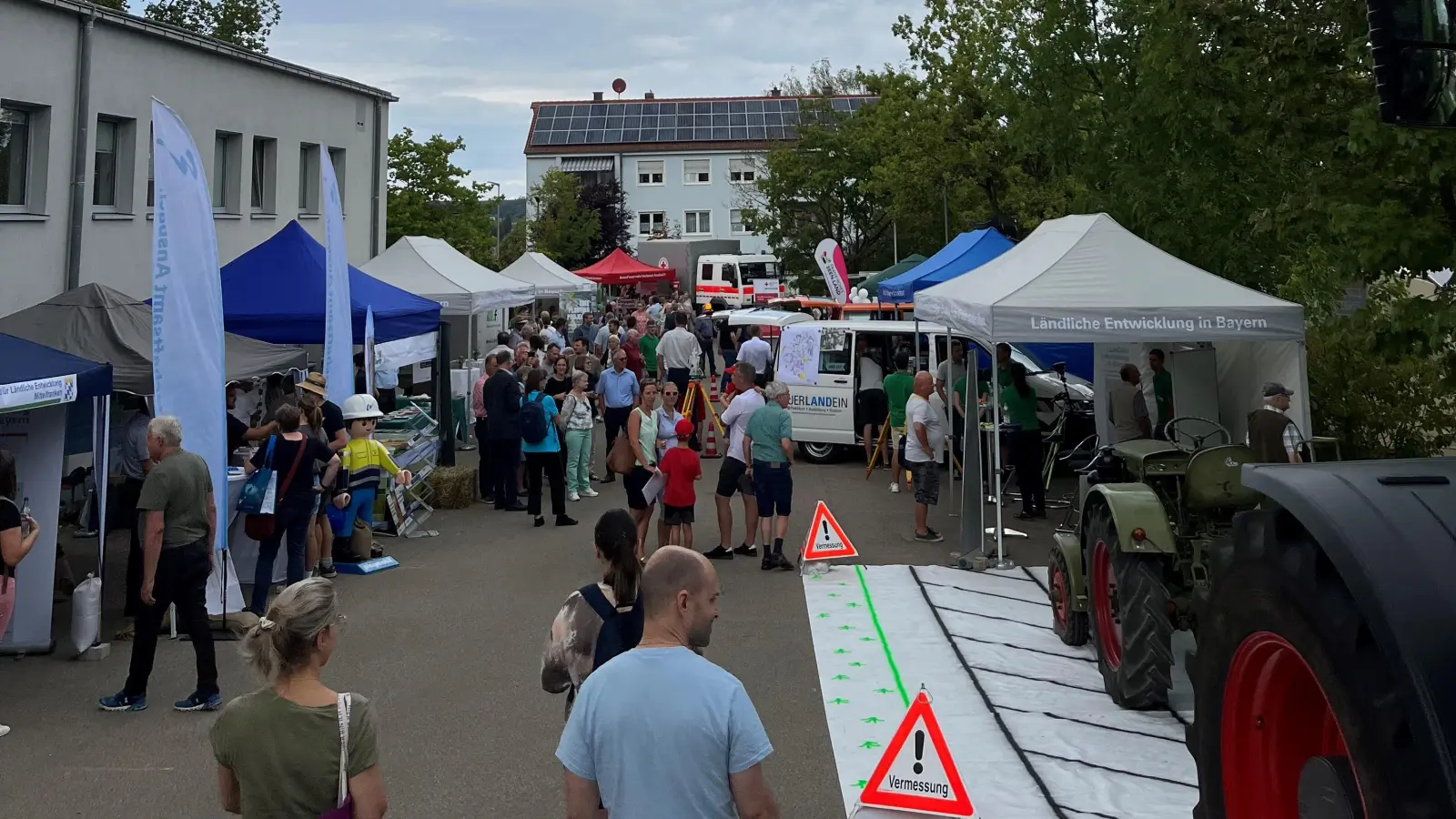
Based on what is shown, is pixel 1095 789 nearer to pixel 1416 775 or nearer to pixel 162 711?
pixel 1416 775

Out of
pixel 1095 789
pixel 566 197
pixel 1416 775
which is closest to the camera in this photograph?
pixel 1416 775

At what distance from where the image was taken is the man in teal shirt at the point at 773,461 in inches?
491

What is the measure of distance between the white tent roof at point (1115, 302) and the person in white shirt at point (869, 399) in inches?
264

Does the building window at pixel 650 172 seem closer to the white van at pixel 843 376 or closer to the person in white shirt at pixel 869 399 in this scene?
the white van at pixel 843 376

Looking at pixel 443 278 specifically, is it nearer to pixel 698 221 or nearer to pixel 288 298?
pixel 288 298

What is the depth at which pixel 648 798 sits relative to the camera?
11.2 feet

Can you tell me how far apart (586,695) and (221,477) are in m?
7.16

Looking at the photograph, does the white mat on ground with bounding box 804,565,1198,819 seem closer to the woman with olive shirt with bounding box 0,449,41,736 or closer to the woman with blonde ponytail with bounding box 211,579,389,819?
the woman with blonde ponytail with bounding box 211,579,389,819

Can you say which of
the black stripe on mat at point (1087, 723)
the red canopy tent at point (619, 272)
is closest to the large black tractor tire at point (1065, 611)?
the black stripe on mat at point (1087, 723)

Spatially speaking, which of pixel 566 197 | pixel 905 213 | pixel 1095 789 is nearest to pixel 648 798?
pixel 1095 789

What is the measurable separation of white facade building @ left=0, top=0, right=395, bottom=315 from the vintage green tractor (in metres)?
13.7

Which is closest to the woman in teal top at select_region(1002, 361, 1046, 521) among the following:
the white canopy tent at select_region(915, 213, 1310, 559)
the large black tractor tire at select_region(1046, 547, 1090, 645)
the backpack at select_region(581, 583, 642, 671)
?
the white canopy tent at select_region(915, 213, 1310, 559)

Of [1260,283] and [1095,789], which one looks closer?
[1095,789]

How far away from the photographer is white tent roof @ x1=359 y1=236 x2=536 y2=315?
67.1 ft
